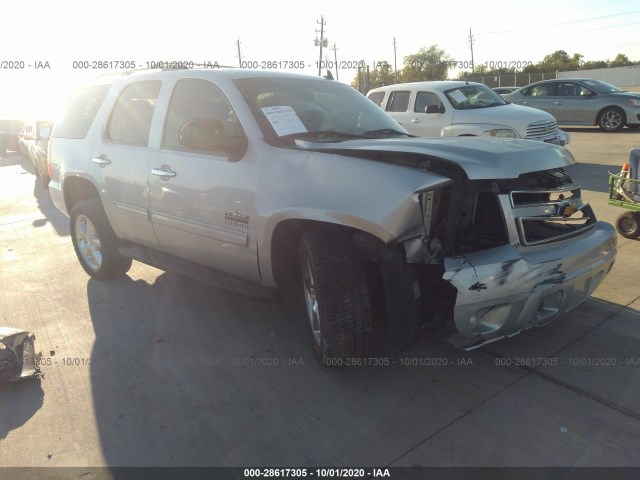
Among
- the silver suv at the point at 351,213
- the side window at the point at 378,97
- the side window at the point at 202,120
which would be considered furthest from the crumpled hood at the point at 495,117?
the side window at the point at 202,120

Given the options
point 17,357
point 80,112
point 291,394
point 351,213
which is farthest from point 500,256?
point 80,112

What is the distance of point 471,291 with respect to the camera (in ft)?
8.68

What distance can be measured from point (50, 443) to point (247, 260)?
1.53 meters

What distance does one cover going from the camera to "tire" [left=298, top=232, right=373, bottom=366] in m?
2.96

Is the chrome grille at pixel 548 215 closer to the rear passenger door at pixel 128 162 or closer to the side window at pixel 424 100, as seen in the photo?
the rear passenger door at pixel 128 162

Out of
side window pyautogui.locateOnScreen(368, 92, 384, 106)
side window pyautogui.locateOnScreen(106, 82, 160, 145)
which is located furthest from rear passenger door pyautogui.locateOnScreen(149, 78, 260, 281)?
side window pyautogui.locateOnScreen(368, 92, 384, 106)

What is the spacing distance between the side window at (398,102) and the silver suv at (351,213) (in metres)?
6.04

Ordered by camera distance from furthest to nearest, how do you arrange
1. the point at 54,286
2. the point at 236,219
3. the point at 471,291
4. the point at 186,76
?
the point at 54,286, the point at 186,76, the point at 236,219, the point at 471,291

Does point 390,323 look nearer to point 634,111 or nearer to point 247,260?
point 247,260

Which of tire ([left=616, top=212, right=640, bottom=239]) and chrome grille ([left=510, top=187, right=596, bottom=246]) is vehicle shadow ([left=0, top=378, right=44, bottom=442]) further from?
tire ([left=616, top=212, right=640, bottom=239])

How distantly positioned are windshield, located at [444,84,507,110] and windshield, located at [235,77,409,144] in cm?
571

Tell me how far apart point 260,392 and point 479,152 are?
188cm

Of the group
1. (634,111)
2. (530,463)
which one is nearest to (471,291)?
(530,463)

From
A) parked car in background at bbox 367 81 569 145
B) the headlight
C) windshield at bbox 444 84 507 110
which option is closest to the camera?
the headlight
